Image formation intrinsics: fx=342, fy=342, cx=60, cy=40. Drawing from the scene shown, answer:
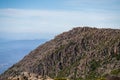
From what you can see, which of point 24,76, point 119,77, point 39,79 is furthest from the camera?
point 24,76

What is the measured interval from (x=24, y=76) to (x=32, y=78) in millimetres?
7284

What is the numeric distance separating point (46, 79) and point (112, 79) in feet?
237

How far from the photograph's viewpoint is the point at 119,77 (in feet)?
302

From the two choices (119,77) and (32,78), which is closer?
(119,77)

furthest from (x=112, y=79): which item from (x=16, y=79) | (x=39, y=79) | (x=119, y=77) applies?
(x=16, y=79)

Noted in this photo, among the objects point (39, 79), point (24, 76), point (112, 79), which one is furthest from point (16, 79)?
point (112, 79)

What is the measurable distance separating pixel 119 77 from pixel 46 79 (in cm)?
7339

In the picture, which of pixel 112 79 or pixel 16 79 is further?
pixel 16 79

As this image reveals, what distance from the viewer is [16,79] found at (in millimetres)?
168750

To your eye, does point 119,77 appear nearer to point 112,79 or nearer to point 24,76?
point 112,79

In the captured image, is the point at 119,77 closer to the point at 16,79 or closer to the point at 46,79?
the point at 46,79

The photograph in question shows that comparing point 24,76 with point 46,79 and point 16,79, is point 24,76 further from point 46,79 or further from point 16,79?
point 46,79

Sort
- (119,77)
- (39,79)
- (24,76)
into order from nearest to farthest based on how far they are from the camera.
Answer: (119,77) → (39,79) → (24,76)

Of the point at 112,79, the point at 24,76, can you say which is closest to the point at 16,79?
the point at 24,76
